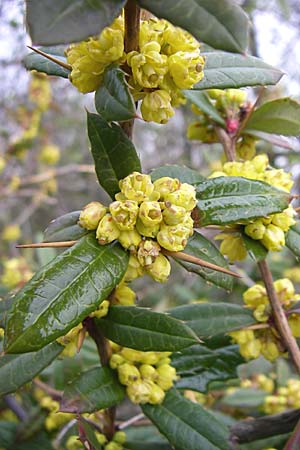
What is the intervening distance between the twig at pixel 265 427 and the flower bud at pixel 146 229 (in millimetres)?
Answer: 536

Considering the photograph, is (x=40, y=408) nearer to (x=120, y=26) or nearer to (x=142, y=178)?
(x=142, y=178)

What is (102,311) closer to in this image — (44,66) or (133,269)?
(133,269)

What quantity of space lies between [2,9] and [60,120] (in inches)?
81.1

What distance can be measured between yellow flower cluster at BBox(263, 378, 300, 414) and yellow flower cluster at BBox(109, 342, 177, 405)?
718 mm

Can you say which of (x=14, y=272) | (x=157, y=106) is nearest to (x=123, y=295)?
(x=157, y=106)

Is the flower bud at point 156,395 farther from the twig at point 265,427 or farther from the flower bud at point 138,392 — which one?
the twig at point 265,427

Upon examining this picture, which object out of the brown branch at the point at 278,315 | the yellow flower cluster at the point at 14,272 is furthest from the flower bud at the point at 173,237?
the yellow flower cluster at the point at 14,272

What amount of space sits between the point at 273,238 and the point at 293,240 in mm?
88

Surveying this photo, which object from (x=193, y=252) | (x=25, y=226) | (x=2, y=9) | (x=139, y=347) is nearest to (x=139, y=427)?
(x=139, y=347)

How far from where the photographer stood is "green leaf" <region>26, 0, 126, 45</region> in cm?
52

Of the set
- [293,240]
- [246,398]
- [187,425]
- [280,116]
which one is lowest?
[246,398]

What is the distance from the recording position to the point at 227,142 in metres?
1.17

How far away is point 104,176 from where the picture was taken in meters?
0.84

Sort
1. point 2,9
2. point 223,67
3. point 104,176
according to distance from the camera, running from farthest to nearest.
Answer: point 2,9
point 223,67
point 104,176
